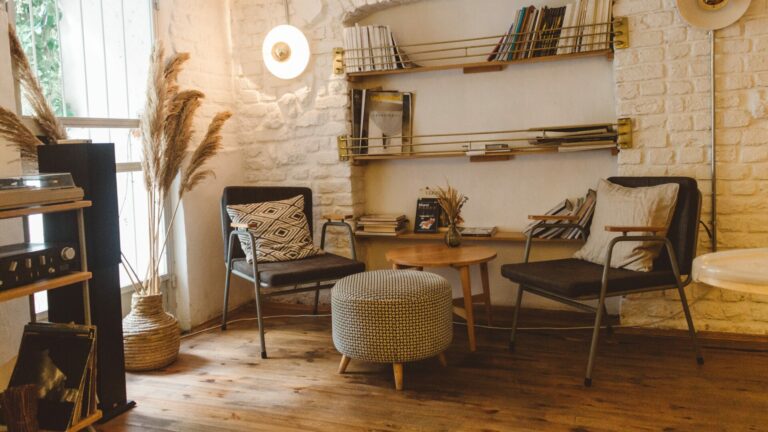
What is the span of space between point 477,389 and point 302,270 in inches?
43.8

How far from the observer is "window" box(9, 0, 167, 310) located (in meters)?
2.96

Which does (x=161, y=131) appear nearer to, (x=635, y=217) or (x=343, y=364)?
(x=343, y=364)

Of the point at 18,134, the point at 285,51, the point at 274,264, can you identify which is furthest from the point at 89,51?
the point at 274,264

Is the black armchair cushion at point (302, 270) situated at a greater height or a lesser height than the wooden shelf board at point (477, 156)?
lesser

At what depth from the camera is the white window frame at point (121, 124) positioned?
282 cm

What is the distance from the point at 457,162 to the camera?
161 inches

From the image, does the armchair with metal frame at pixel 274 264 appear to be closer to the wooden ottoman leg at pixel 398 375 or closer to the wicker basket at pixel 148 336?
the wicker basket at pixel 148 336

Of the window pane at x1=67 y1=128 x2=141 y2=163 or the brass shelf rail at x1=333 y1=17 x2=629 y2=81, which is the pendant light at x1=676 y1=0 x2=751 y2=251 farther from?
the window pane at x1=67 y1=128 x2=141 y2=163

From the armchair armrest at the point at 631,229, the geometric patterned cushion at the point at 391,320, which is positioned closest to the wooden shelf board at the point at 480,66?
the armchair armrest at the point at 631,229

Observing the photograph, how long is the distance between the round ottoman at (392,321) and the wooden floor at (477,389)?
160mm

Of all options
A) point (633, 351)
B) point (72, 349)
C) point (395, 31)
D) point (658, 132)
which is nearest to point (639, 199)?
point (658, 132)

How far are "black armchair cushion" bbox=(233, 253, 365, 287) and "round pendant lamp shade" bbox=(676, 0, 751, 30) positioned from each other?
2.18m

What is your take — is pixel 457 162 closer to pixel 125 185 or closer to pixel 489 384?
pixel 489 384

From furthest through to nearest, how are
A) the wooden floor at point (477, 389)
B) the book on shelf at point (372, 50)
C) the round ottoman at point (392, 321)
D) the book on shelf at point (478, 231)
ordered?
the book on shelf at point (372, 50)
the book on shelf at point (478, 231)
the round ottoman at point (392, 321)
the wooden floor at point (477, 389)
